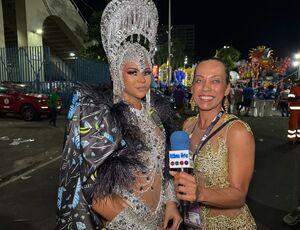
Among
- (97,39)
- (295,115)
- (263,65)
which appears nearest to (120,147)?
(295,115)

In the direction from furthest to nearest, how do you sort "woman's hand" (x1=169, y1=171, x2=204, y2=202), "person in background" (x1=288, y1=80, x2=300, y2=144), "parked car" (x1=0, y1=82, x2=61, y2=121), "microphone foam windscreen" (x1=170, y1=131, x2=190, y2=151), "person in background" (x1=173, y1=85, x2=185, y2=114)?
"person in background" (x1=173, y1=85, x2=185, y2=114) → "parked car" (x1=0, y1=82, x2=61, y2=121) → "person in background" (x1=288, y1=80, x2=300, y2=144) → "microphone foam windscreen" (x1=170, y1=131, x2=190, y2=151) → "woman's hand" (x1=169, y1=171, x2=204, y2=202)

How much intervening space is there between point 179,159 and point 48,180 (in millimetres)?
5257

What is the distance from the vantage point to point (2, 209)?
15.7 feet

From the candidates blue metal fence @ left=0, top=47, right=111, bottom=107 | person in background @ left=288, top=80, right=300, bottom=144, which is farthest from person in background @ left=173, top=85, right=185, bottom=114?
person in background @ left=288, top=80, right=300, bottom=144

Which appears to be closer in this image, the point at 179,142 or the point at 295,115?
the point at 179,142

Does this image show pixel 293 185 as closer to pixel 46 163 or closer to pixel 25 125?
pixel 46 163

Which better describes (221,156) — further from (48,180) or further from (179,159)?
(48,180)

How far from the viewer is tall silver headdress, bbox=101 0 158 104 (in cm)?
212

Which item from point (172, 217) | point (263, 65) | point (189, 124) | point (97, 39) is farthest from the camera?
point (263, 65)

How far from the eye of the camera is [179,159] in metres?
1.62

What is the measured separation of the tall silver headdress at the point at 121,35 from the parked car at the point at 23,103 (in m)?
13.2

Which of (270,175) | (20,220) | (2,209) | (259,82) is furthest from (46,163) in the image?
(259,82)

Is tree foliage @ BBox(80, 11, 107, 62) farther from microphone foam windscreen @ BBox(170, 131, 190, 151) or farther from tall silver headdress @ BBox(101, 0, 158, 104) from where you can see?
microphone foam windscreen @ BBox(170, 131, 190, 151)

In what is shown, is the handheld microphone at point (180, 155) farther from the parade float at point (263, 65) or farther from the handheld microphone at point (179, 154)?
the parade float at point (263, 65)
